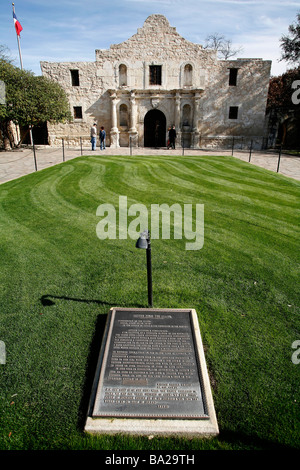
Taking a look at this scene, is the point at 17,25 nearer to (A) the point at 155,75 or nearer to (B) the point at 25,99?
(B) the point at 25,99

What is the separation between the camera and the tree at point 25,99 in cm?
2223

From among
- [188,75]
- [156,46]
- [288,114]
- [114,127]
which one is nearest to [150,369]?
[114,127]

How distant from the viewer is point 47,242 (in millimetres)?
6391

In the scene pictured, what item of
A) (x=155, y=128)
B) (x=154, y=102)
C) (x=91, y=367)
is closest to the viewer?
(x=91, y=367)

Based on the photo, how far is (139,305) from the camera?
4281 mm

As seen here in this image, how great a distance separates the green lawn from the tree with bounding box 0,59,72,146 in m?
16.9

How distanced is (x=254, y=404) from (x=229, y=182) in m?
9.87

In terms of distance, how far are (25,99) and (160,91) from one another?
1178 centimetres

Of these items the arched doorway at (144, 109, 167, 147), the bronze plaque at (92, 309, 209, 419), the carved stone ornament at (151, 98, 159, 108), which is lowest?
the bronze plaque at (92, 309, 209, 419)

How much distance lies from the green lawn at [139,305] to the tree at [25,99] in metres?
16.9

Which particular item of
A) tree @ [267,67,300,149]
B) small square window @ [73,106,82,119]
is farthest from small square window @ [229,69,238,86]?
small square window @ [73,106,82,119]

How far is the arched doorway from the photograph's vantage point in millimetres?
29297

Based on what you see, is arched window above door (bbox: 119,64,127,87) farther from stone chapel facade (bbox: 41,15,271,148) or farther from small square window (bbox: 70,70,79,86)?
small square window (bbox: 70,70,79,86)
